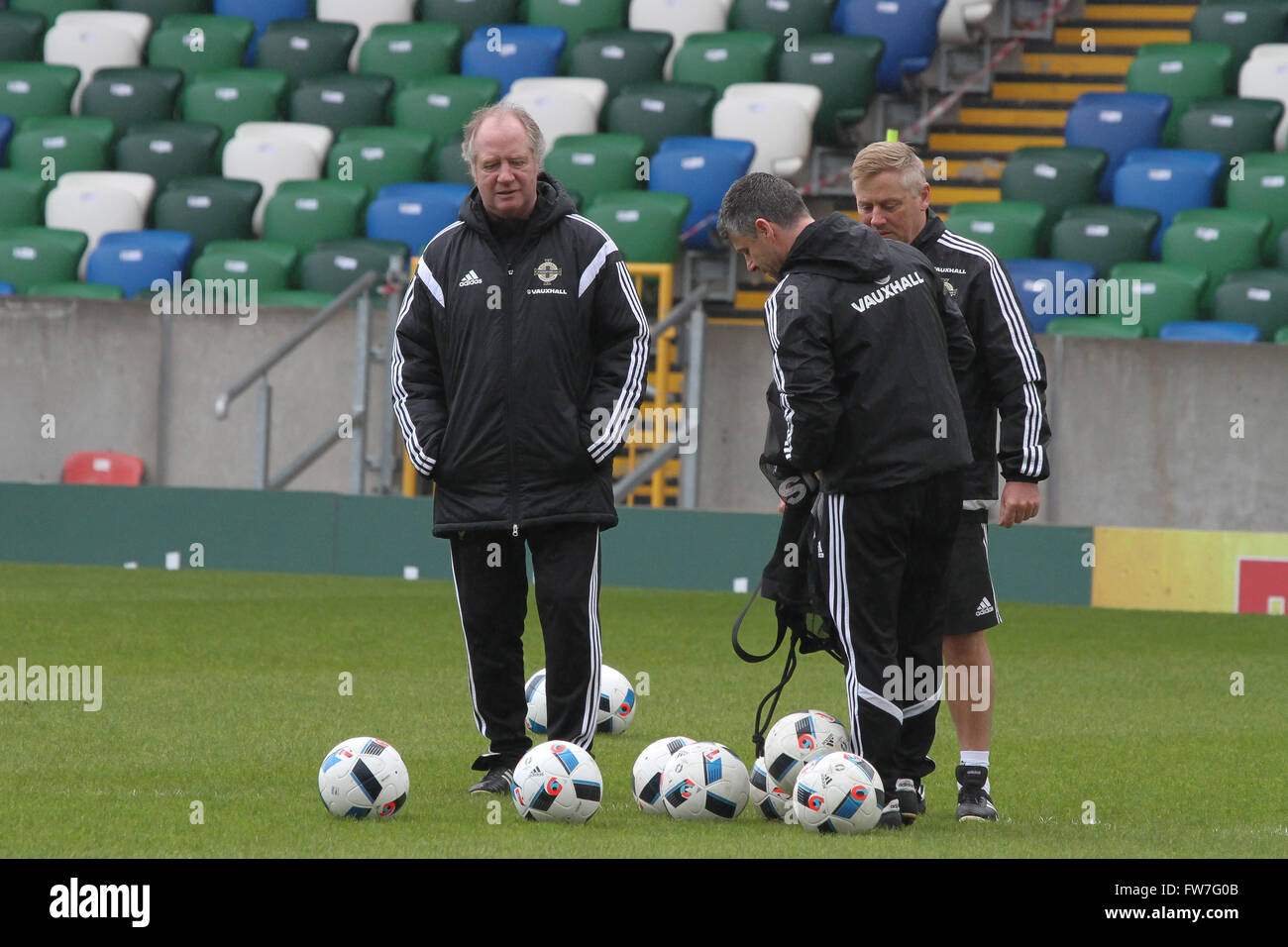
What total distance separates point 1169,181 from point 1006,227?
156 centimetres

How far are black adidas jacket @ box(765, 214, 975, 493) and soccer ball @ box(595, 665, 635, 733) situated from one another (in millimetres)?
2470

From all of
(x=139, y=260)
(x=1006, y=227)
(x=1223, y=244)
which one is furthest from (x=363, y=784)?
(x=139, y=260)

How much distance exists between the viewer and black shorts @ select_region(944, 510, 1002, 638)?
22.1ft

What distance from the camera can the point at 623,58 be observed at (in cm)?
1969

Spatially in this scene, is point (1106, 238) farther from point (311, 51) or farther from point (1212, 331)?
point (311, 51)

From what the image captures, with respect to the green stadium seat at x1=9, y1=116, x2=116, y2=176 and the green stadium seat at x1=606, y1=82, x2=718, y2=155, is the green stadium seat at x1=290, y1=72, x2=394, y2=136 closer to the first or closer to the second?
the green stadium seat at x1=9, y1=116, x2=116, y2=176

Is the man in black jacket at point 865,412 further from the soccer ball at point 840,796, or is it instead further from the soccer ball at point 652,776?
the soccer ball at point 652,776

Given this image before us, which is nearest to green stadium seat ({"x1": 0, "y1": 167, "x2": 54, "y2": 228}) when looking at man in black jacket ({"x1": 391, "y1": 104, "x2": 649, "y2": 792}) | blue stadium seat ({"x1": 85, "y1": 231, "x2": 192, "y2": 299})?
blue stadium seat ({"x1": 85, "y1": 231, "x2": 192, "y2": 299})

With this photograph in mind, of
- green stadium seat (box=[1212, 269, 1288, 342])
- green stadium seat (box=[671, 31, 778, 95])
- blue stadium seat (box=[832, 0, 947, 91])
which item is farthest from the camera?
green stadium seat (box=[671, 31, 778, 95])

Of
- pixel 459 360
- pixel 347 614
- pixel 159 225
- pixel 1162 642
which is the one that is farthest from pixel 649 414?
pixel 459 360

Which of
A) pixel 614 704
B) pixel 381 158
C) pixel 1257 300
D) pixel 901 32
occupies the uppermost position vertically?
pixel 901 32

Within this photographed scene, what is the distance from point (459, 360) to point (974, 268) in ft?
5.59

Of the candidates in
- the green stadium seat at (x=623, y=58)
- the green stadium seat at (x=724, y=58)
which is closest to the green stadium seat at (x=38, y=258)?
the green stadium seat at (x=623, y=58)

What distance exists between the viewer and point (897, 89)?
63.1ft
